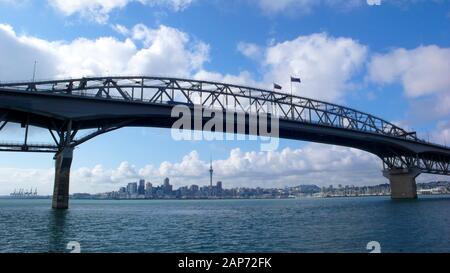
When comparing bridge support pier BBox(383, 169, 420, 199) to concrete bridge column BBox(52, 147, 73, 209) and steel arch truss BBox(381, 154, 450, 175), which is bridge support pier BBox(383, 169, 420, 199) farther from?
concrete bridge column BBox(52, 147, 73, 209)

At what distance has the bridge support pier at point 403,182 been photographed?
392 feet

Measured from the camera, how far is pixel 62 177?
6166 cm

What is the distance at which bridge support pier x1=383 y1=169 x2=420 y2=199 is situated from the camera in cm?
11950

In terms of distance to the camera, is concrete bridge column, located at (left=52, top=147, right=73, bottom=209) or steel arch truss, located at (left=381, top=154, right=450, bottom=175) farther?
steel arch truss, located at (left=381, top=154, right=450, bottom=175)

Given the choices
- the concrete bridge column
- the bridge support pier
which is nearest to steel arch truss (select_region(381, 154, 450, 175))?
the bridge support pier

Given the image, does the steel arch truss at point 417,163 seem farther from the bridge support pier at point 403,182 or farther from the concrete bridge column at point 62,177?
the concrete bridge column at point 62,177

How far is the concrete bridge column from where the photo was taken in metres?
61.7

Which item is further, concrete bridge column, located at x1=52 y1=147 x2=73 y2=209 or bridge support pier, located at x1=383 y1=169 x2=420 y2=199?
bridge support pier, located at x1=383 y1=169 x2=420 y2=199

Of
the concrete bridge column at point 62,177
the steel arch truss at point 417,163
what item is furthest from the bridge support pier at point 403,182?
the concrete bridge column at point 62,177

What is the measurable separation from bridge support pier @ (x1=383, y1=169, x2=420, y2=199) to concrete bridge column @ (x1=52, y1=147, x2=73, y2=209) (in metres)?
99.8

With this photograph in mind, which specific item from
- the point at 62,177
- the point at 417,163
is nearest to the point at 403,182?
the point at 417,163

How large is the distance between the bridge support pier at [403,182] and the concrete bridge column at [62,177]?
9982 centimetres
